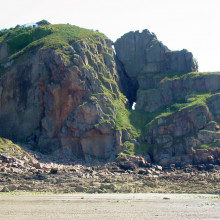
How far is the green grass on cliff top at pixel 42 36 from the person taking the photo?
102 m

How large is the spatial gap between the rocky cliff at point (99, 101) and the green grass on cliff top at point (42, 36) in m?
0.20

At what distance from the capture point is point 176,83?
3969 inches

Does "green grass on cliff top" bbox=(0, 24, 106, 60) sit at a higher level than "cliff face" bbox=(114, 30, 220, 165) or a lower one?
higher

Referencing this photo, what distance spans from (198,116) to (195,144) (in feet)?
18.7

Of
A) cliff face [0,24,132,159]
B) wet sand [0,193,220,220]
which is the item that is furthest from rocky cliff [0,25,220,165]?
wet sand [0,193,220,220]

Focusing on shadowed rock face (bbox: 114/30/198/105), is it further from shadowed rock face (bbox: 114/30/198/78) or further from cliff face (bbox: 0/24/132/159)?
cliff face (bbox: 0/24/132/159)

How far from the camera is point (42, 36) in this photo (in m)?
108

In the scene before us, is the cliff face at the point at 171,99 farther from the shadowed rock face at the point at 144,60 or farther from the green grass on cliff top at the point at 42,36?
the green grass on cliff top at the point at 42,36

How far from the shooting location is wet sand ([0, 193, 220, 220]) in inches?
1645

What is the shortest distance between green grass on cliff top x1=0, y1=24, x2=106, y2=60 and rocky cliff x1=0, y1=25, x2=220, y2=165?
0.66 feet

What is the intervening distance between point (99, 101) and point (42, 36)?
78.0 feet

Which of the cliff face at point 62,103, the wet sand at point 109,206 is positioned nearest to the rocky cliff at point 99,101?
the cliff face at point 62,103

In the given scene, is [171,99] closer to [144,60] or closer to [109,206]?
[144,60]

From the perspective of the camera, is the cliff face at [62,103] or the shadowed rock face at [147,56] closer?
the cliff face at [62,103]
